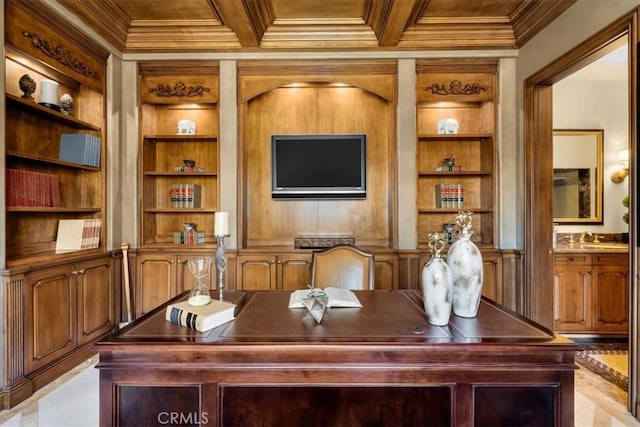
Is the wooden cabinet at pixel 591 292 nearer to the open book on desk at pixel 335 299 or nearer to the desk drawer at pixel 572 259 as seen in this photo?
the desk drawer at pixel 572 259

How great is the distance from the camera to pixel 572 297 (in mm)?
3496

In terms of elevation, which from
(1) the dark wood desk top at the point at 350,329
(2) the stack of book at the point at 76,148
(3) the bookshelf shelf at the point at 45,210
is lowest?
(1) the dark wood desk top at the point at 350,329

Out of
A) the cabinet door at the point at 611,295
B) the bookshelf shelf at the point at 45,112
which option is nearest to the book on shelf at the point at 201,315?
the bookshelf shelf at the point at 45,112

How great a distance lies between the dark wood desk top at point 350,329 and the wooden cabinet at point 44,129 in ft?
5.47

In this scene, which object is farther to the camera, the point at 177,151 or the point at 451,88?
the point at 177,151

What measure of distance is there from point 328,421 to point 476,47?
141 inches

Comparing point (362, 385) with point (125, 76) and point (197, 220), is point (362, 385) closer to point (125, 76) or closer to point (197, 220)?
point (197, 220)

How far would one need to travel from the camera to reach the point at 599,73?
4.06m

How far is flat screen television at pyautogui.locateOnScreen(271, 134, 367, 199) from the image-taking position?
3.78 m

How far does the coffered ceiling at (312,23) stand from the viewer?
300 cm

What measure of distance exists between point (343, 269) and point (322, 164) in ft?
5.52

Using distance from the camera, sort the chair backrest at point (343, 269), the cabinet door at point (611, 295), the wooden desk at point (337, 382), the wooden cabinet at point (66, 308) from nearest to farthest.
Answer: the wooden desk at point (337, 382) < the chair backrest at point (343, 269) < the wooden cabinet at point (66, 308) < the cabinet door at point (611, 295)

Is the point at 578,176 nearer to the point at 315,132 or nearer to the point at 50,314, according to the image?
the point at 315,132

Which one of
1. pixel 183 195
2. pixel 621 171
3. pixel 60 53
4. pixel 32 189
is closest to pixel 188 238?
pixel 183 195
